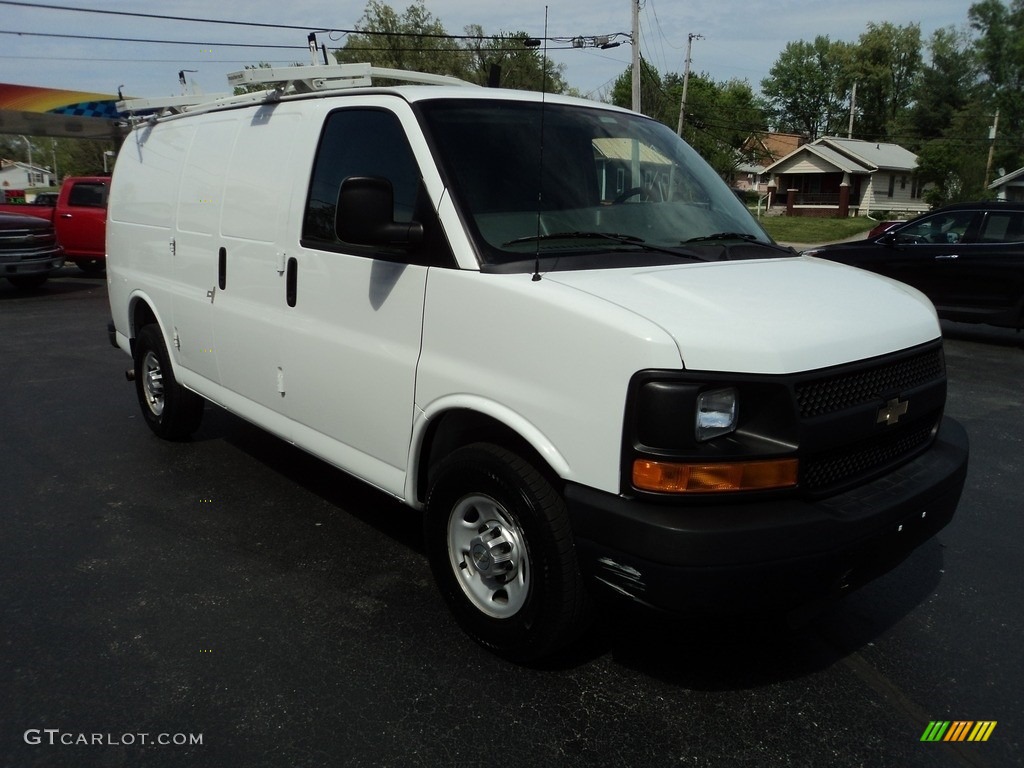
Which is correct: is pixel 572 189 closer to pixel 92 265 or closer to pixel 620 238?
pixel 620 238

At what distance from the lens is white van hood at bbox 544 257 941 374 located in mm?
2602

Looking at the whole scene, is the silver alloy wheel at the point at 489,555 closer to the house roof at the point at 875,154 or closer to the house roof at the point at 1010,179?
the house roof at the point at 1010,179

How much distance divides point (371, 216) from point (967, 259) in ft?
32.1

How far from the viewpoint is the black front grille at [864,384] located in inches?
107

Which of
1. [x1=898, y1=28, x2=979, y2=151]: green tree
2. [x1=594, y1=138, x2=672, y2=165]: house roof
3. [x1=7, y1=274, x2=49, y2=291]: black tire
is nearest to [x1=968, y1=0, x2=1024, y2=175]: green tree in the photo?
[x1=898, y1=28, x2=979, y2=151]: green tree

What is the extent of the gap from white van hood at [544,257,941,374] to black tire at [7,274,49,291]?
52.3 feet

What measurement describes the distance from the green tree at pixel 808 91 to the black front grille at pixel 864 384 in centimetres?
9288

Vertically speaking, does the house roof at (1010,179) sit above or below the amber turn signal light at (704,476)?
above

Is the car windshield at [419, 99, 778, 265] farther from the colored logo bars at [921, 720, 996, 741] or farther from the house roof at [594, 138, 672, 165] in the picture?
the colored logo bars at [921, 720, 996, 741]

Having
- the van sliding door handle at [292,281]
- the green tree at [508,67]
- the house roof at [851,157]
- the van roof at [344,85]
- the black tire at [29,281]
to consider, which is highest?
the green tree at [508,67]

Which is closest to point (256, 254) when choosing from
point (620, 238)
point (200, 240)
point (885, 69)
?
point (200, 240)

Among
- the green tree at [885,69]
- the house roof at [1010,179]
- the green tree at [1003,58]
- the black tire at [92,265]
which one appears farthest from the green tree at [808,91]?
the black tire at [92,265]

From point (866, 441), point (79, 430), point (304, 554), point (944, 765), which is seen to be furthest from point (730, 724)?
point (79, 430)

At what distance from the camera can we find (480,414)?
3182mm
